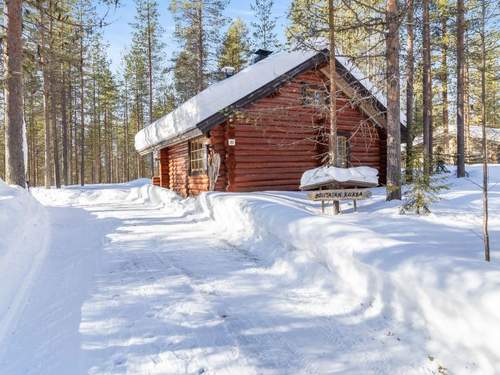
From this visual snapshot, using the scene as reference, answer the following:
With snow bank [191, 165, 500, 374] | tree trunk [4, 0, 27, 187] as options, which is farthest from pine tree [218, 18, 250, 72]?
snow bank [191, 165, 500, 374]

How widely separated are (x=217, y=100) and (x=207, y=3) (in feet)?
47.8

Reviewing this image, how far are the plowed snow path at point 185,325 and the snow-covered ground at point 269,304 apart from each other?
1 centimetres

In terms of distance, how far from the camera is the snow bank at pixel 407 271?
2.44 meters

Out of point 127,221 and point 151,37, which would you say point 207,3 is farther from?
point 127,221

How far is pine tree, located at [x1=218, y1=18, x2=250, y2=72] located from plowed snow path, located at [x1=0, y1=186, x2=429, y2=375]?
23685 millimetres

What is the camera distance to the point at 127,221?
8.98 meters

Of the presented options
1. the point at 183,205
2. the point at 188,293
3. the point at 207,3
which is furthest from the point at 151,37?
the point at 188,293

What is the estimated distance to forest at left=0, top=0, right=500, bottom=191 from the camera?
8.85 meters

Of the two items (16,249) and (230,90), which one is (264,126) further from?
(16,249)

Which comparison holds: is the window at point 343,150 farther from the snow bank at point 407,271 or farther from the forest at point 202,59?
the snow bank at point 407,271

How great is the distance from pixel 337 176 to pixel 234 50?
22.0m

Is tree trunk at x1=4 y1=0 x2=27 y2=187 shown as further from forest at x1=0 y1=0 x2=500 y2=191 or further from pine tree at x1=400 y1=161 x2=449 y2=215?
pine tree at x1=400 y1=161 x2=449 y2=215

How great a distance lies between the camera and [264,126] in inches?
478

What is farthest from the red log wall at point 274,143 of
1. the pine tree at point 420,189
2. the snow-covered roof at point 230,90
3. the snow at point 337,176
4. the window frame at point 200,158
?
the pine tree at point 420,189
